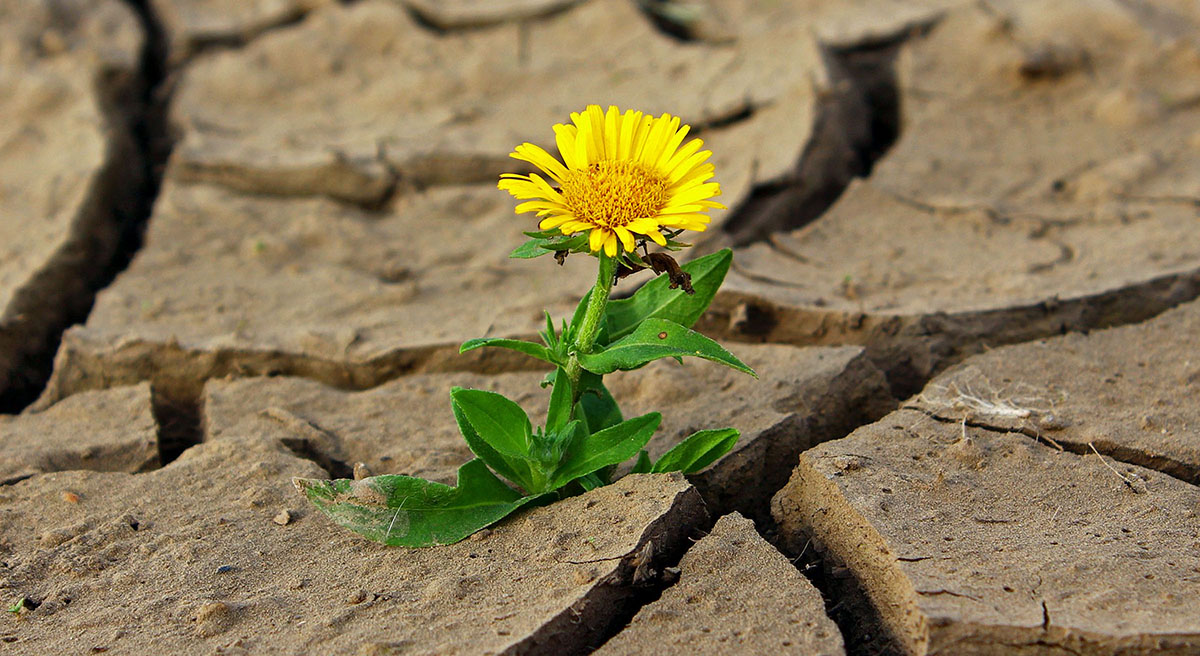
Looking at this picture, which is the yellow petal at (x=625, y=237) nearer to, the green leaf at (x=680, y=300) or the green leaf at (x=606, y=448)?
the green leaf at (x=680, y=300)

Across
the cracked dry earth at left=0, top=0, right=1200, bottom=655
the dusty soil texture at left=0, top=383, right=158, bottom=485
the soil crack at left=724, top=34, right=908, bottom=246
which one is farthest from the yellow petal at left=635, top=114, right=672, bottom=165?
the dusty soil texture at left=0, top=383, right=158, bottom=485

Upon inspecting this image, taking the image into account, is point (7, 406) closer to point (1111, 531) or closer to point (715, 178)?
point (715, 178)

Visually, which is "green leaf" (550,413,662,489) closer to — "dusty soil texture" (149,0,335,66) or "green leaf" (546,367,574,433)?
"green leaf" (546,367,574,433)

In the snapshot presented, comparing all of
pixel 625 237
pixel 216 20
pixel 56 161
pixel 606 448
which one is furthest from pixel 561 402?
pixel 216 20

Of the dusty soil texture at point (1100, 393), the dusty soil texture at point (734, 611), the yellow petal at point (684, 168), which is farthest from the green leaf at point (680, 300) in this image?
the dusty soil texture at point (1100, 393)

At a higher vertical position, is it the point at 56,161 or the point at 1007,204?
the point at 56,161

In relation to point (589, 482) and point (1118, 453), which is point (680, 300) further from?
point (1118, 453)

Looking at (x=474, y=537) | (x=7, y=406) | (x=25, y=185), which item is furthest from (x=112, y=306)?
(x=474, y=537)
